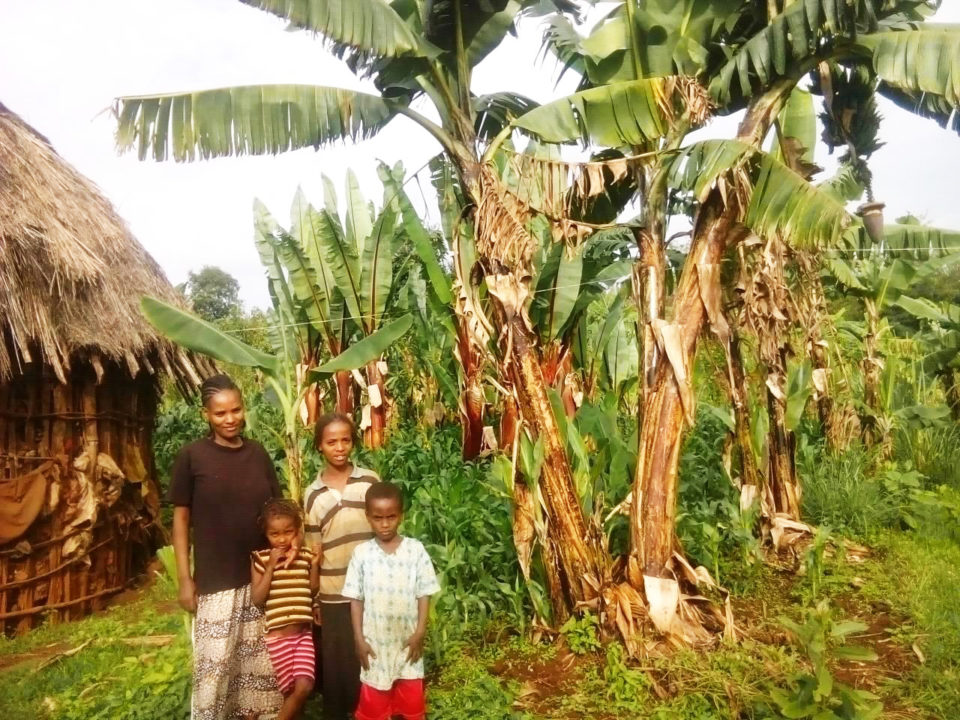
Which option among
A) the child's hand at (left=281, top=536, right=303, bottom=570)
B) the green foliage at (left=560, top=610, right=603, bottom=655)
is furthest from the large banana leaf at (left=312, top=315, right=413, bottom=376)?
the child's hand at (left=281, top=536, right=303, bottom=570)

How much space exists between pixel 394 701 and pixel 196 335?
3084 millimetres

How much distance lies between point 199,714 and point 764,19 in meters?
4.71

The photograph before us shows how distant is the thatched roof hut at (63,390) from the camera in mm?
4914

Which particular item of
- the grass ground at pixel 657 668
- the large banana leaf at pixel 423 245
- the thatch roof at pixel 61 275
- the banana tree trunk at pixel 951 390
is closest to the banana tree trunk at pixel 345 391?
the thatch roof at pixel 61 275

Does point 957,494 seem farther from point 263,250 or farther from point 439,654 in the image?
point 263,250

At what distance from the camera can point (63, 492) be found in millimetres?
5262

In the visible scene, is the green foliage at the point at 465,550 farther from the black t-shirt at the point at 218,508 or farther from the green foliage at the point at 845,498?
the green foliage at the point at 845,498

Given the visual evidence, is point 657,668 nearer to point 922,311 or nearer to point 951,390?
point 951,390

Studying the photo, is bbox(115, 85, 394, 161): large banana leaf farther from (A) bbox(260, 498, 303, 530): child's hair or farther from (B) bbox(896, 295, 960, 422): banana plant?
(B) bbox(896, 295, 960, 422): banana plant

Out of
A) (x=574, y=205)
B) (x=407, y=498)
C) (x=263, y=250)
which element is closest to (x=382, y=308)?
(x=263, y=250)

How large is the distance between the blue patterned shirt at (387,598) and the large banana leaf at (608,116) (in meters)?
2.39

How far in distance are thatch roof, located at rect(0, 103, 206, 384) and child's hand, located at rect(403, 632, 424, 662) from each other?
3.45 metres

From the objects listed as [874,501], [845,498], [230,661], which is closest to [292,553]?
[230,661]

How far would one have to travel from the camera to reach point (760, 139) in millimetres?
4051
